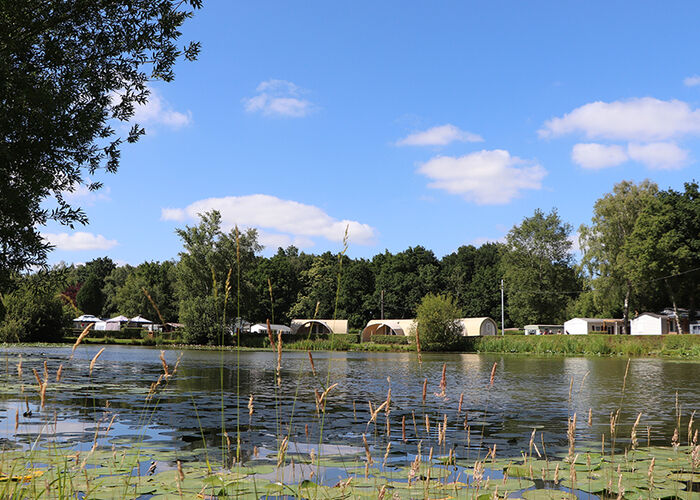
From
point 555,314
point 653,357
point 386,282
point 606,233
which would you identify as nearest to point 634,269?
point 606,233

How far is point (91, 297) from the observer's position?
109 meters

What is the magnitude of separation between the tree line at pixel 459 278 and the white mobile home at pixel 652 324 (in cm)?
252

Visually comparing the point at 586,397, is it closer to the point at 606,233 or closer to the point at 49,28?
the point at 49,28

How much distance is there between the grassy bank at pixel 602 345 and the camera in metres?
44.8

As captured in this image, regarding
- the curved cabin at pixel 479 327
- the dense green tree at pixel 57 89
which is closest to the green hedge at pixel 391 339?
the curved cabin at pixel 479 327

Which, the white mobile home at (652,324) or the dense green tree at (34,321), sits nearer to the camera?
the dense green tree at (34,321)

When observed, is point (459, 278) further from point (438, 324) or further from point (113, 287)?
point (113, 287)

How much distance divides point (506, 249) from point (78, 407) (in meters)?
72.7

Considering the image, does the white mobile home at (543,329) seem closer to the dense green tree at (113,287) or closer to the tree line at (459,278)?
the tree line at (459,278)

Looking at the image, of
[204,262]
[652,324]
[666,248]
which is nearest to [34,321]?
[204,262]

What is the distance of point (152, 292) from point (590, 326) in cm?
5991

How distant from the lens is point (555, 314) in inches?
3091

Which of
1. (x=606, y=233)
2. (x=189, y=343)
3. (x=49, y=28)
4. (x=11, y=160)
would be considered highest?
(x=606, y=233)

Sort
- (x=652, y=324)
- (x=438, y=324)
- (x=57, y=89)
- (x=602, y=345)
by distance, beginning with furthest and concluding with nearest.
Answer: (x=652, y=324) → (x=438, y=324) → (x=602, y=345) → (x=57, y=89)
